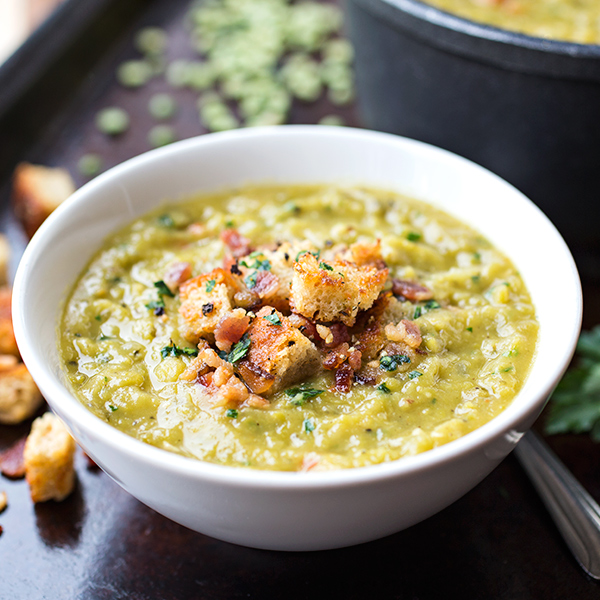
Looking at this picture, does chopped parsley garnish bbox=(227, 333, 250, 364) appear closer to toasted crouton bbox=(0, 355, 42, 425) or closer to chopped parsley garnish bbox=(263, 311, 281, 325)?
chopped parsley garnish bbox=(263, 311, 281, 325)

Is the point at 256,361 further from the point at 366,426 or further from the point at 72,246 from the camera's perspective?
the point at 72,246

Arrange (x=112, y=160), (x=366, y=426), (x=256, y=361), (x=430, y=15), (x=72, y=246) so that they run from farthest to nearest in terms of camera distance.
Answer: (x=112, y=160)
(x=430, y=15)
(x=72, y=246)
(x=256, y=361)
(x=366, y=426)

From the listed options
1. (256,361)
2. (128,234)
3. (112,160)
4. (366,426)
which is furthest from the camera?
(112,160)

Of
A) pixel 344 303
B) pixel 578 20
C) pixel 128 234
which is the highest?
pixel 578 20

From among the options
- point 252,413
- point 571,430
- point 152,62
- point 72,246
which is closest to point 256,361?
point 252,413

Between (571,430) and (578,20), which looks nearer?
(571,430)

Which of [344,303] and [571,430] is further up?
[344,303]

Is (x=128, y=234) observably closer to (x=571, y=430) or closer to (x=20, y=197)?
(x=20, y=197)
